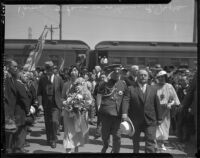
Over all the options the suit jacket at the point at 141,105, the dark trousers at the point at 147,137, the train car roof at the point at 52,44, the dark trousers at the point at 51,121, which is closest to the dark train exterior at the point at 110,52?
the train car roof at the point at 52,44

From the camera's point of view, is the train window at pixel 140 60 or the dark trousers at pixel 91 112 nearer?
the train window at pixel 140 60

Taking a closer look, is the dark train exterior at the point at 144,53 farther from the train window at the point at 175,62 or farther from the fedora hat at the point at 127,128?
the fedora hat at the point at 127,128

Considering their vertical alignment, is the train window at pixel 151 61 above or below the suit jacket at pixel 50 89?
above

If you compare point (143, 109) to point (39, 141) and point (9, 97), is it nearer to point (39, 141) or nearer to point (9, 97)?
point (39, 141)

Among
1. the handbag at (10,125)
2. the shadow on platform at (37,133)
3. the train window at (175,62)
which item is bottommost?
the shadow on platform at (37,133)

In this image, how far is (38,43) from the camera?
3562 millimetres

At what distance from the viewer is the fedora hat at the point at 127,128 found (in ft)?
11.7

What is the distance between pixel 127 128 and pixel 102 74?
44 cm

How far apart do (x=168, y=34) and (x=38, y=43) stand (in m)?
0.96

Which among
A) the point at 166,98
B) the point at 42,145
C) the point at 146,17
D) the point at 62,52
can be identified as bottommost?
the point at 42,145

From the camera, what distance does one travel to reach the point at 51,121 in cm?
364

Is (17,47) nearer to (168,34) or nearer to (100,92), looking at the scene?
(100,92)

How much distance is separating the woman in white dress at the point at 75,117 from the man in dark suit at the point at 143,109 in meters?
0.31

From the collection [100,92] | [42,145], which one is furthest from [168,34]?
[42,145]
